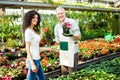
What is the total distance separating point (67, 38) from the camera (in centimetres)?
532

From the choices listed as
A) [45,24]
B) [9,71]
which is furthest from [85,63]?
[45,24]

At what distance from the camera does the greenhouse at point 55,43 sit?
252 inches

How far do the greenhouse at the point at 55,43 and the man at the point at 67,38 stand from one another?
0.06 metres

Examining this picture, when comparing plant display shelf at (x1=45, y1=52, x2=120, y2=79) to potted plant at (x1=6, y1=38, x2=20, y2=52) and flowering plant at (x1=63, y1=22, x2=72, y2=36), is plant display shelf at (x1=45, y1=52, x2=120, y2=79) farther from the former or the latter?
potted plant at (x1=6, y1=38, x2=20, y2=52)

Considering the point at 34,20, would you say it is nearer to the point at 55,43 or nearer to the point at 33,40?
the point at 33,40

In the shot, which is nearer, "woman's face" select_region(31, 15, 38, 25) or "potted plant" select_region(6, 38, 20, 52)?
"woman's face" select_region(31, 15, 38, 25)

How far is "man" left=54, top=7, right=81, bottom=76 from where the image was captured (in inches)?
204

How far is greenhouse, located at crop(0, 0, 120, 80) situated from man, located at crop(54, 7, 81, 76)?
6 centimetres

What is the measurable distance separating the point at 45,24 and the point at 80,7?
194 cm

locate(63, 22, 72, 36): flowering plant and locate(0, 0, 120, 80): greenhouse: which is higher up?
locate(63, 22, 72, 36): flowering plant

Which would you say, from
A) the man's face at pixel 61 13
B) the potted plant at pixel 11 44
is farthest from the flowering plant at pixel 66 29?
the potted plant at pixel 11 44

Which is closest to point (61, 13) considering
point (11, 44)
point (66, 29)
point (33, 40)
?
point (66, 29)

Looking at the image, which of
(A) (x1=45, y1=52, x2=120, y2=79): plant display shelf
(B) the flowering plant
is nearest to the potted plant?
(A) (x1=45, y1=52, x2=120, y2=79): plant display shelf

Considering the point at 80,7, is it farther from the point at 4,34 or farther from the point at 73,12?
the point at 4,34
